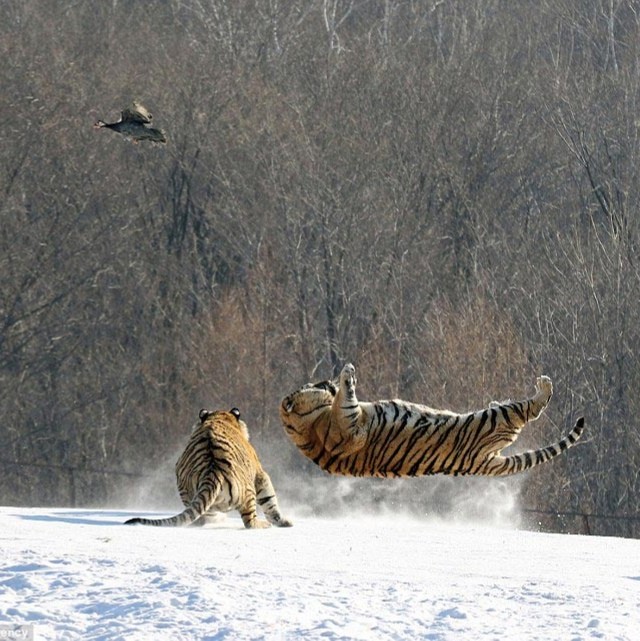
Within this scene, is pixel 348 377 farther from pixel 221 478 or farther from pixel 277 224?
pixel 277 224

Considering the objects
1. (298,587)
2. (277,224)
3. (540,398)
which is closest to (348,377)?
(540,398)

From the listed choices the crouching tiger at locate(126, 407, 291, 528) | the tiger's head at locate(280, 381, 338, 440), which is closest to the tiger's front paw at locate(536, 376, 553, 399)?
the tiger's head at locate(280, 381, 338, 440)

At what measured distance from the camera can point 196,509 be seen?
40.5ft

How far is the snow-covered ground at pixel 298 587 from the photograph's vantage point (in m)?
8.64

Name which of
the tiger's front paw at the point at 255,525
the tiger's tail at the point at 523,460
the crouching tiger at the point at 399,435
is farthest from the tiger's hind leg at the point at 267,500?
the tiger's tail at the point at 523,460

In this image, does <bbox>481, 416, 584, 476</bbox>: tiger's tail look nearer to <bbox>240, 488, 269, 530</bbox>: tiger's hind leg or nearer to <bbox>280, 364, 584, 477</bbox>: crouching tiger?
<bbox>280, 364, 584, 477</bbox>: crouching tiger

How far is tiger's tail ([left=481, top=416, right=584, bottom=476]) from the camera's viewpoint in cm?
1376

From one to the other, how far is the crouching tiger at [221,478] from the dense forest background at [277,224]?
668 inches

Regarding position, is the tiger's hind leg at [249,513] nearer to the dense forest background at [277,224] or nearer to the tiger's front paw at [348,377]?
the tiger's front paw at [348,377]

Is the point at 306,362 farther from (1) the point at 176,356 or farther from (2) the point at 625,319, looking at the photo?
(2) the point at 625,319

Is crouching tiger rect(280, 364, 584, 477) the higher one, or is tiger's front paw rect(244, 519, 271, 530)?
crouching tiger rect(280, 364, 584, 477)

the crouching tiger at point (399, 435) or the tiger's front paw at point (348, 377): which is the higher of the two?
the tiger's front paw at point (348, 377)

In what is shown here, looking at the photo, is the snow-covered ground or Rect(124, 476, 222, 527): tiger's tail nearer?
the snow-covered ground

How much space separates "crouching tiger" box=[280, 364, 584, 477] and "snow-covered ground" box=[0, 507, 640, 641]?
5.96 feet
